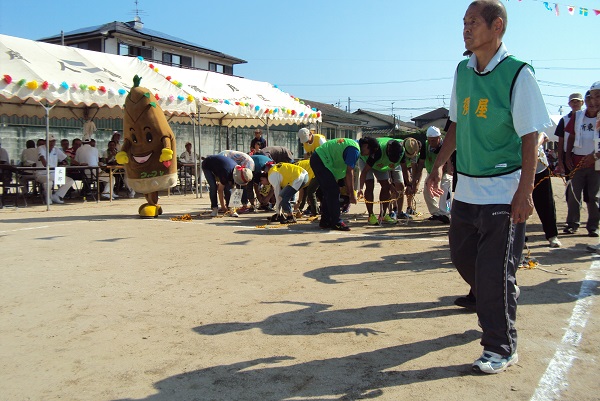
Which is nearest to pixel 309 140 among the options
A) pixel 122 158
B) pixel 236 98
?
pixel 122 158

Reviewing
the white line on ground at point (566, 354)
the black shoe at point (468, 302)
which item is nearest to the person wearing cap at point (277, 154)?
the white line on ground at point (566, 354)

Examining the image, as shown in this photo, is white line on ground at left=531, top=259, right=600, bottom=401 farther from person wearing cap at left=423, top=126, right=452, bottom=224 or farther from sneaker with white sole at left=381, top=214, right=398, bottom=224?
sneaker with white sole at left=381, top=214, right=398, bottom=224

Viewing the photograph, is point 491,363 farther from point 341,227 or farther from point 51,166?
point 51,166

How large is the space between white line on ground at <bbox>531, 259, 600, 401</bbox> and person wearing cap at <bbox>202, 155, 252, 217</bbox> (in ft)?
20.7

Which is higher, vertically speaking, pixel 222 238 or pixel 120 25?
pixel 120 25

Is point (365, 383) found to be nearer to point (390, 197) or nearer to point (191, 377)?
point (191, 377)

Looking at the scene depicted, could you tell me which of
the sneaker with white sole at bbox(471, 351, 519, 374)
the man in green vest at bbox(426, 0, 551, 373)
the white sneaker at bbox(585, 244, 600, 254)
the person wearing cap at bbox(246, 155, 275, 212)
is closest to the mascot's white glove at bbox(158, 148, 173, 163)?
the person wearing cap at bbox(246, 155, 275, 212)

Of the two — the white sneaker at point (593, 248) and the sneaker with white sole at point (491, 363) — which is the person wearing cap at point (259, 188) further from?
the sneaker with white sole at point (491, 363)

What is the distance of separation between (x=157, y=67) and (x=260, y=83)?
5.11 metres

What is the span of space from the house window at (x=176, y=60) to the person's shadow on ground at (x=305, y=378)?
128ft

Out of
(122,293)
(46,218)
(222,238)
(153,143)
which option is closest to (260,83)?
(153,143)

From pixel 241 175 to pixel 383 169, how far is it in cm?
261

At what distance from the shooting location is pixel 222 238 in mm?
8156

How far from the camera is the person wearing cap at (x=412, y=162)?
9.02m
